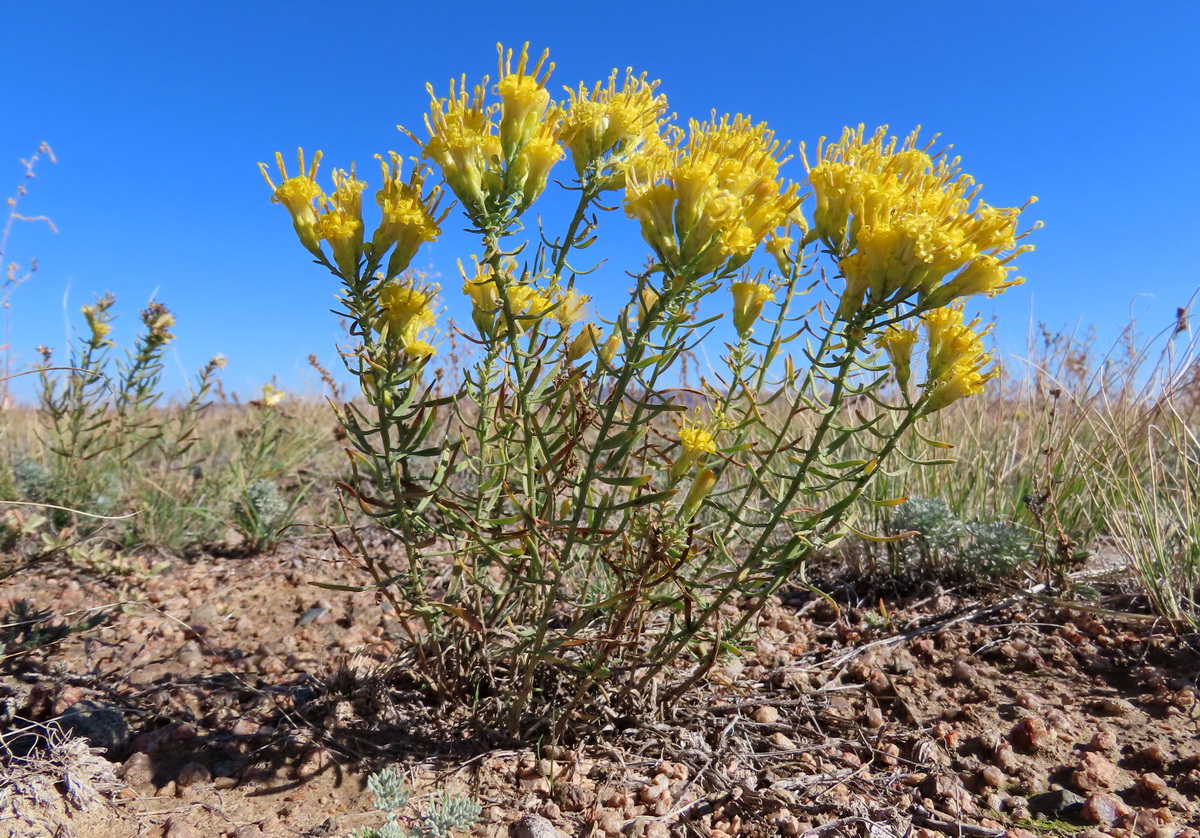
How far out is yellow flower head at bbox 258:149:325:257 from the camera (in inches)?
59.5

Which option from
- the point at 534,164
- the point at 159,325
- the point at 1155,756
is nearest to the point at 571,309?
the point at 534,164

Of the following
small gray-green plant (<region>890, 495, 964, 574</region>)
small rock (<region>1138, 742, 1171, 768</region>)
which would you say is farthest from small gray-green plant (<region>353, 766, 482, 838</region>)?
small gray-green plant (<region>890, 495, 964, 574</region>)

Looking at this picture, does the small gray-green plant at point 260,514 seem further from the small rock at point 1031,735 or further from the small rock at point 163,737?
the small rock at point 1031,735

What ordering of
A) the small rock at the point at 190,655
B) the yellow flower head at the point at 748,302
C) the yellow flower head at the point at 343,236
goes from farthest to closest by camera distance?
1. the small rock at the point at 190,655
2. the yellow flower head at the point at 748,302
3. the yellow flower head at the point at 343,236

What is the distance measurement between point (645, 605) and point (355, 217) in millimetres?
1226

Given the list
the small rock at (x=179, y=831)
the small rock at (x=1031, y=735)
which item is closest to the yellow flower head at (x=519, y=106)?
the small rock at (x=179, y=831)

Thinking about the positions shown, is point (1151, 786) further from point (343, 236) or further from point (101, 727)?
point (101, 727)

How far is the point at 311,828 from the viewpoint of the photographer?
65.3 inches

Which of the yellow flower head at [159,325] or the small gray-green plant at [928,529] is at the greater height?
the yellow flower head at [159,325]

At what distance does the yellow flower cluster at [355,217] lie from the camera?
4.88 ft

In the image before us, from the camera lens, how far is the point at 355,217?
Result: 4.97 ft

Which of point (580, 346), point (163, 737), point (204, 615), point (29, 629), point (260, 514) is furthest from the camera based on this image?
point (260, 514)

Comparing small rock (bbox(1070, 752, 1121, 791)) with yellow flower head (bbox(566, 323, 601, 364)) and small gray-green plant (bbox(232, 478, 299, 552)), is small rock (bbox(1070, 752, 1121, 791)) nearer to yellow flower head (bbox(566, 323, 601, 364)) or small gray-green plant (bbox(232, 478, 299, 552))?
yellow flower head (bbox(566, 323, 601, 364))

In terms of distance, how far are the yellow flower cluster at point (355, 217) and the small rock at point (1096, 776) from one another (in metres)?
2.18
